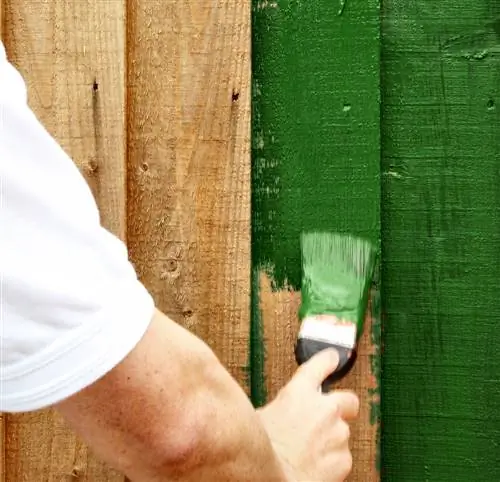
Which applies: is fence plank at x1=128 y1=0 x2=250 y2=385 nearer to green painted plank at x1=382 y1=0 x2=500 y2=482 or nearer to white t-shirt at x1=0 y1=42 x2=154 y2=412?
green painted plank at x1=382 y1=0 x2=500 y2=482

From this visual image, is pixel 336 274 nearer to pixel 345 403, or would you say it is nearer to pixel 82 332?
pixel 345 403

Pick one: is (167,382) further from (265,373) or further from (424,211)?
(424,211)

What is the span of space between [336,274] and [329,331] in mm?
102

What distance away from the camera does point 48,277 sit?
0.77 meters

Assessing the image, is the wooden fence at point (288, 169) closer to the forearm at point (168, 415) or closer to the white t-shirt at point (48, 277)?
the forearm at point (168, 415)

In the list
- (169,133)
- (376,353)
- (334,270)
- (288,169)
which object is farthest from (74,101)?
(376,353)

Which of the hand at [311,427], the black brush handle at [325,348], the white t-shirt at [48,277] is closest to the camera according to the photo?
the white t-shirt at [48,277]

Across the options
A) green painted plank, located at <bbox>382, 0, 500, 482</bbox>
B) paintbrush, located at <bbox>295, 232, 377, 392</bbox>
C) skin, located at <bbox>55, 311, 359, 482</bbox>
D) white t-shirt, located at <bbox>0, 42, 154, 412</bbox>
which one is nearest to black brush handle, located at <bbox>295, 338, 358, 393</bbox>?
paintbrush, located at <bbox>295, 232, 377, 392</bbox>

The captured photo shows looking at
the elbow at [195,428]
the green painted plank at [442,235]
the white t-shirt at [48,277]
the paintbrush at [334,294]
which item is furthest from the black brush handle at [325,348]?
the white t-shirt at [48,277]

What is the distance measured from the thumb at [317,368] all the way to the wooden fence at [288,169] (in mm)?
82

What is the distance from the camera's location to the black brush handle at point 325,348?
1.40 m

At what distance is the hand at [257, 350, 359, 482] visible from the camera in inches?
49.2

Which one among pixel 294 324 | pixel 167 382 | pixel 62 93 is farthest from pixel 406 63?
pixel 167 382

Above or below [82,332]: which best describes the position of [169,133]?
above
